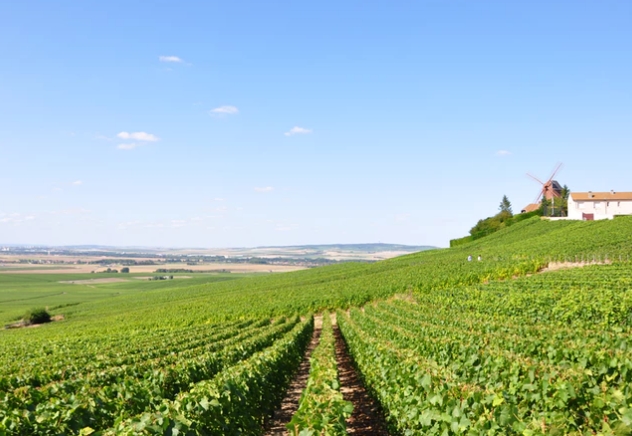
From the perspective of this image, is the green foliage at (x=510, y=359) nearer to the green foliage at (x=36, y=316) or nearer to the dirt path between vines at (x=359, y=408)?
the dirt path between vines at (x=359, y=408)

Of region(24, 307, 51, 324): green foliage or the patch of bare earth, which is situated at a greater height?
the patch of bare earth

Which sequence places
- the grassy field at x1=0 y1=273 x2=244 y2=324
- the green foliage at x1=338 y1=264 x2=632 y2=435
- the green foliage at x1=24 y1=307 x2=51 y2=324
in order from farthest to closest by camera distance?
1. the grassy field at x1=0 y1=273 x2=244 y2=324
2. the green foliage at x1=24 y1=307 x2=51 y2=324
3. the green foliage at x1=338 y1=264 x2=632 y2=435

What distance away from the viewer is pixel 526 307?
28.1 m

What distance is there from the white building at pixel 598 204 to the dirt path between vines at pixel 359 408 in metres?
79.6

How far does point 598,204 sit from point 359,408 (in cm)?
8844

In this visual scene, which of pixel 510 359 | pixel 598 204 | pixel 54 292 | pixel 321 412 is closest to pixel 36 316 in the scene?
pixel 54 292

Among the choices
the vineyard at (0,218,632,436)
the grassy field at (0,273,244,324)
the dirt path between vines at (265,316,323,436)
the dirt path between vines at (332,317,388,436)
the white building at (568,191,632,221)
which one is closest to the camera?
the vineyard at (0,218,632,436)

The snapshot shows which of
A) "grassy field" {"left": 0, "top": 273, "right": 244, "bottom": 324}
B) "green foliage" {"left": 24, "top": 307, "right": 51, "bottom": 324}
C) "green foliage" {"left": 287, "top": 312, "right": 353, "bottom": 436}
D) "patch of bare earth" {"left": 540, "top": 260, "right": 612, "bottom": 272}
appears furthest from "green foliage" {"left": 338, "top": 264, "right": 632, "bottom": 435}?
"grassy field" {"left": 0, "top": 273, "right": 244, "bottom": 324}

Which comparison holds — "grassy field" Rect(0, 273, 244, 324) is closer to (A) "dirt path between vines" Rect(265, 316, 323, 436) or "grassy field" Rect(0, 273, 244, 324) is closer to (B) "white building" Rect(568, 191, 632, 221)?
(A) "dirt path between vines" Rect(265, 316, 323, 436)

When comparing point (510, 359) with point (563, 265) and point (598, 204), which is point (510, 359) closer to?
point (563, 265)

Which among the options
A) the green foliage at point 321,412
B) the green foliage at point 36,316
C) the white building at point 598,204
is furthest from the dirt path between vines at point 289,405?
the white building at point 598,204

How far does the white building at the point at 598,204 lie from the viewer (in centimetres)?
8775

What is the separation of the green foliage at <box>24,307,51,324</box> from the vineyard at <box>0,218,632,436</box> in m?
24.7

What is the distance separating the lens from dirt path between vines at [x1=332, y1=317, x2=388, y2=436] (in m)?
12.8
